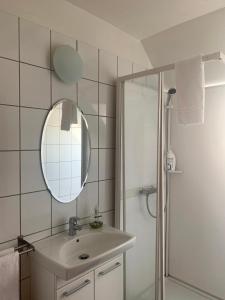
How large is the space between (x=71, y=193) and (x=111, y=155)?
49 centimetres

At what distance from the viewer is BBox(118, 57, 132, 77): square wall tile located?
2002 mm

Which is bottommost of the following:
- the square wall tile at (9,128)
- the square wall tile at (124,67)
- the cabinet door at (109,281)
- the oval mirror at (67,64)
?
the cabinet door at (109,281)

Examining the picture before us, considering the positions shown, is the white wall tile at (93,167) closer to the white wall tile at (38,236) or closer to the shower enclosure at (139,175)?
the shower enclosure at (139,175)

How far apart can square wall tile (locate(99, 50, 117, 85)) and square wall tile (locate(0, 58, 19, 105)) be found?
0.68m

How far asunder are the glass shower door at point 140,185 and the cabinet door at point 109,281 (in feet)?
1.18

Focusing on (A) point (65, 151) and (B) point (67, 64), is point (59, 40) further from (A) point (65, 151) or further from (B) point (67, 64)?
(A) point (65, 151)

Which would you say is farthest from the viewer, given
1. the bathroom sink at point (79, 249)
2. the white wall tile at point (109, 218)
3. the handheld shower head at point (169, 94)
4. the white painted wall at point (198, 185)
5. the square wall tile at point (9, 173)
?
the white painted wall at point (198, 185)

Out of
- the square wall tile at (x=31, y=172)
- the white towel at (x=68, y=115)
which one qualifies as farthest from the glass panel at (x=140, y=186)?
the square wall tile at (x=31, y=172)

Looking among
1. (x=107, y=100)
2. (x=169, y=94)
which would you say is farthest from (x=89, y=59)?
(x=169, y=94)

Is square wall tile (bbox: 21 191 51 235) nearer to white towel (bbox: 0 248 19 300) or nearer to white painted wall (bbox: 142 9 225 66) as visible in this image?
white towel (bbox: 0 248 19 300)

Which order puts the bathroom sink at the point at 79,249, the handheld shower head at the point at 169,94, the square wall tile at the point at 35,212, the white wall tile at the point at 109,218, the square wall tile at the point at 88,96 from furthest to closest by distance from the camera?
the white wall tile at the point at 109,218 < the handheld shower head at the point at 169,94 < the square wall tile at the point at 88,96 < the square wall tile at the point at 35,212 < the bathroom sink at the point at 79,249

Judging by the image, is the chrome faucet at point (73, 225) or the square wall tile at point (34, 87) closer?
the square wall tile at point (34, 87)

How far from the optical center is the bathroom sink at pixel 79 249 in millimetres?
1222

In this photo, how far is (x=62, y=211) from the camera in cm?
163
